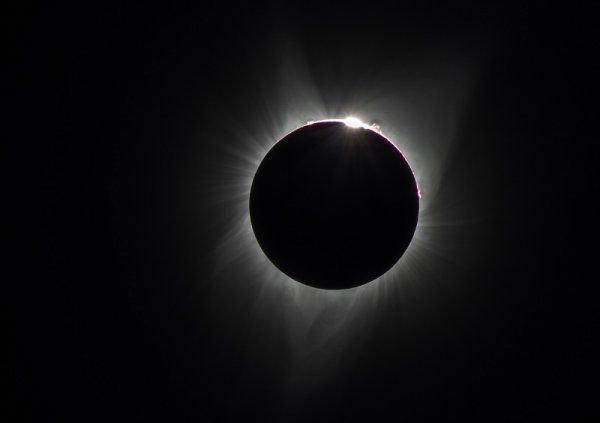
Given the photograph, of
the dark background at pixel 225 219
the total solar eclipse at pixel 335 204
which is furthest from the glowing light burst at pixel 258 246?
the total solar eclipse at pixel 335 204

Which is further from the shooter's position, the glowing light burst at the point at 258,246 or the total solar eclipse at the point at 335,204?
the glowing light burst at the point at 258,246

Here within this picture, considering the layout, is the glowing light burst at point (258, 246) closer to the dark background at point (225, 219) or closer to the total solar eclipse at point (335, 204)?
the dark background at point (225, 219)

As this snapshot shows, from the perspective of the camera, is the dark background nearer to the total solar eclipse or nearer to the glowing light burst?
the glowing light burst

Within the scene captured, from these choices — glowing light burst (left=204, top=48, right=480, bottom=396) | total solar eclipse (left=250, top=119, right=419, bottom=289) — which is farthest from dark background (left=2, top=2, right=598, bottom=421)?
total solar eclipse (left=250, top=119, right=419, bottom=289)

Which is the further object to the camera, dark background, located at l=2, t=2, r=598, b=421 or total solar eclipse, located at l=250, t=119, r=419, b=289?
dark background, located at l=2, t=2, r=598, b=421

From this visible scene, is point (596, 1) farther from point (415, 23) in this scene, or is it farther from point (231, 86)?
point (231, 86)

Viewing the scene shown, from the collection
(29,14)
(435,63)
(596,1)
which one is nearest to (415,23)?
(435,63)
